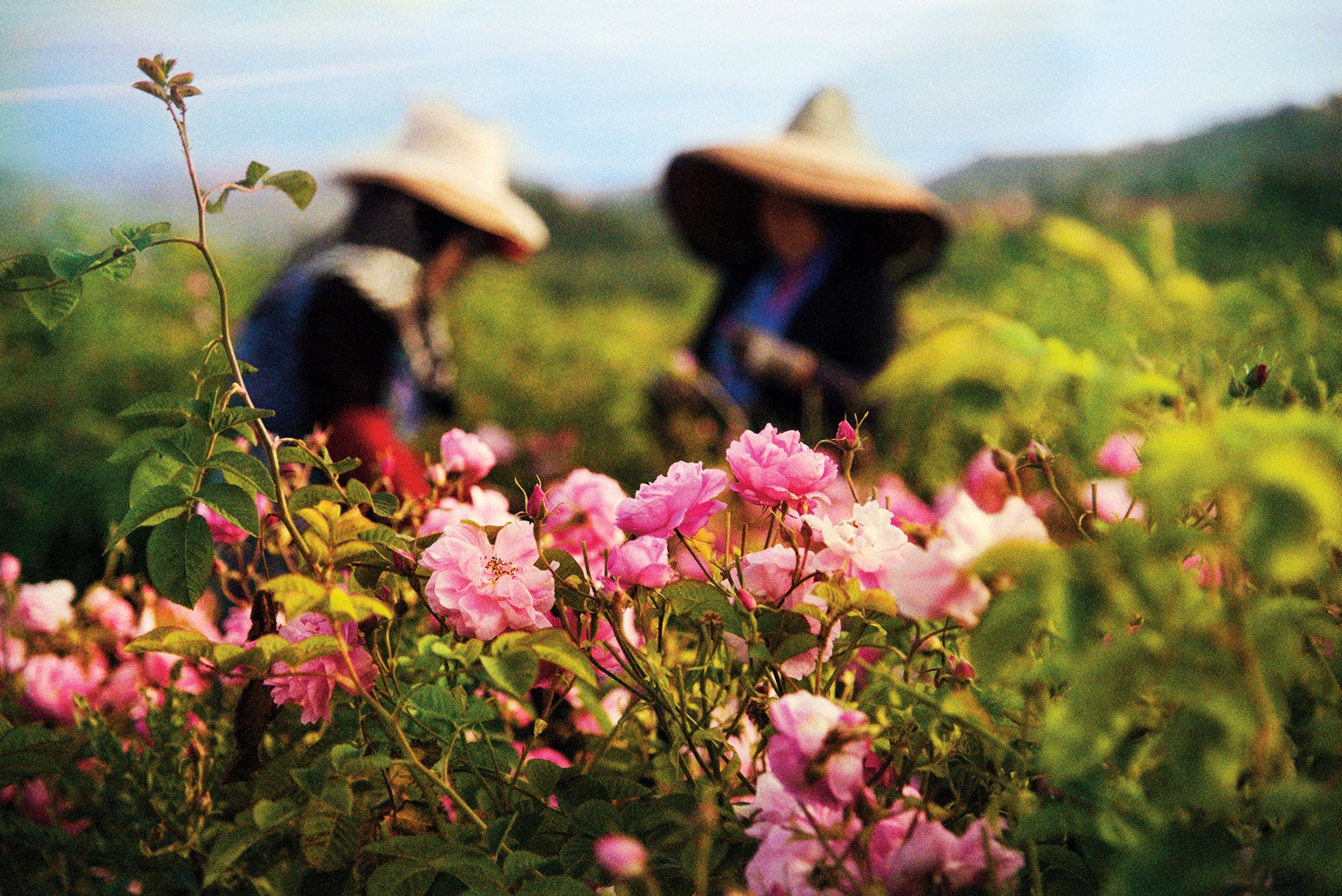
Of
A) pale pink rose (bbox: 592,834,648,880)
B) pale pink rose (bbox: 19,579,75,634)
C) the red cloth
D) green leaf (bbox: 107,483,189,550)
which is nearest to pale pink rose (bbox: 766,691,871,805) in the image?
pale pink rose (bbox: 592,834,648,880)

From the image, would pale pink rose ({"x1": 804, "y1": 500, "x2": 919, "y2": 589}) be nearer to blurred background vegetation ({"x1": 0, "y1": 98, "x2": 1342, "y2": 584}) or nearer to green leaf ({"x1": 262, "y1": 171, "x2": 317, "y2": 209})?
blurred background vegetation ({"x1": 0, "y1": 98, "x2": 1342, "y2": 584})

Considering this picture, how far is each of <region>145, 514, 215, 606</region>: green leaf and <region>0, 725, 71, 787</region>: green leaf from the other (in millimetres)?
232

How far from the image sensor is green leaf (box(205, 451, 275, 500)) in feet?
2.15

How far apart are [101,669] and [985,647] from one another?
1.11m

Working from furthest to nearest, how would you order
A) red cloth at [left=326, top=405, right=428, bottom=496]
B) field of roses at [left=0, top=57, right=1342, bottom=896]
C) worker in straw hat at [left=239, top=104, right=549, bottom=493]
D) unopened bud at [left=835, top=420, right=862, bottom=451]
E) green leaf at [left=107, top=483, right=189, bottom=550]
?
1. worker in straw hat at [left=239, top=104, right=549, bottom=493]
2. red cloth at [left=326, top=405, right=428, bottom=496]
3. unopened bud at [left=835, top=420, right=862, bottom=451]
4. green leaf at [left=107, top=483, right=189, bottom=550]
5. field of roses at [left=0, top=57, right=1342, bottom=896]

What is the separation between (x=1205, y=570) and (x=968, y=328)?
297 millimetres

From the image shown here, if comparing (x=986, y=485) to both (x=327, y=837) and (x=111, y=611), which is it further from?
(x=111, y=611)

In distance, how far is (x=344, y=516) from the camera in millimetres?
689

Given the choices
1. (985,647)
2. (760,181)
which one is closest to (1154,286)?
(985,647)

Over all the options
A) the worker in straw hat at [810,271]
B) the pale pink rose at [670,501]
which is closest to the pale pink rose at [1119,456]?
the pale pink rose at [670,501]

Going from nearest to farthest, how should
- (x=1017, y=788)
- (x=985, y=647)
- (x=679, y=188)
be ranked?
(x=985, y=647)
(x=1017, y=788)
(x=679, y=188)

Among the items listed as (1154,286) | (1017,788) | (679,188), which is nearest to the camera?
(1017,788)

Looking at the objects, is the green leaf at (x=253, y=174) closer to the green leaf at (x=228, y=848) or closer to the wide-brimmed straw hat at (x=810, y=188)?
the green leaf at (x=228, y=848)

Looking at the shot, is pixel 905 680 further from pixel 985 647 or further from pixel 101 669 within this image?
pixel 101 669
